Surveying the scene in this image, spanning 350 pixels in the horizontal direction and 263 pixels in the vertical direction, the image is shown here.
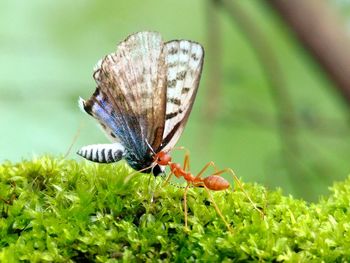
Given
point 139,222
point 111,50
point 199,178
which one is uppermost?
point 111,50

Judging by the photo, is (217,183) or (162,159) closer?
(217,183)

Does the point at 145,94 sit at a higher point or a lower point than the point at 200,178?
higher

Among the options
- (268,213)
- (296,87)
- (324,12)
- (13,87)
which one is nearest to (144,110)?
(268,213)

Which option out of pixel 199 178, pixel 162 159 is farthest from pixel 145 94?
pixel 199 178

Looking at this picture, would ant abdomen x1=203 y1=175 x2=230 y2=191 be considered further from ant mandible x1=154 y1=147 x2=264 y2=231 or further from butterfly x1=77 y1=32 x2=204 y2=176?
butterfly x1=77 y1=32 x2=204 y2=176

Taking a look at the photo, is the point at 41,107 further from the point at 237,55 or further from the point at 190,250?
the point at 190,250

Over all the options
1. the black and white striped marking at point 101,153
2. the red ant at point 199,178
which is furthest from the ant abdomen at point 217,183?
the black and white striped marking at point 101,153

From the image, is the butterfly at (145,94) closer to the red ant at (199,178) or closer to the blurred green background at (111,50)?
the red ant at (199,178)

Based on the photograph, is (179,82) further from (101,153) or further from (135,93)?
(101,153)
